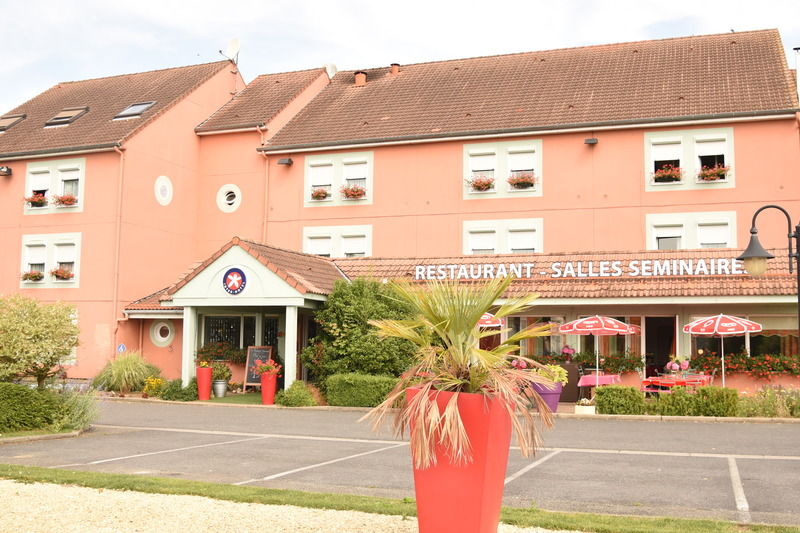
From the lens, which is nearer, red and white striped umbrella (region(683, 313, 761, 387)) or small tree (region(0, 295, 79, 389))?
small tree (region(0, 295, 79, 389))

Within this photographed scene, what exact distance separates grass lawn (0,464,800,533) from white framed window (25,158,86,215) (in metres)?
21.7

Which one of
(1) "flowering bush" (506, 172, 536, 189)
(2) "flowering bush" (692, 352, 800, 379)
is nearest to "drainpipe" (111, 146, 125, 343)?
(1) "flowering bush" (506, 172, 536, 189)

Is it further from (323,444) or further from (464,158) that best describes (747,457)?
(464,158)

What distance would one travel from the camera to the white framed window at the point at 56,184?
30453mm

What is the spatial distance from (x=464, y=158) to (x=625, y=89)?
20.0ft

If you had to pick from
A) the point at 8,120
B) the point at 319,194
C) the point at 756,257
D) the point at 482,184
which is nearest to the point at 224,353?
the point at 319,194

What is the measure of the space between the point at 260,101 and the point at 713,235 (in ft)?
60.2

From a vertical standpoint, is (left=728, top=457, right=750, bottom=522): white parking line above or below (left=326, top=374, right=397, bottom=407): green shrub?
below

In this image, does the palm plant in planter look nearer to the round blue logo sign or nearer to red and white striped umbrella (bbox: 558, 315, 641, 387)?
red and white striped umbrella (bbox: 558, 315, 641, 387)

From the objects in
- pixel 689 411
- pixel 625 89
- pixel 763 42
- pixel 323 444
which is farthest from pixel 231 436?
pixel 763 42

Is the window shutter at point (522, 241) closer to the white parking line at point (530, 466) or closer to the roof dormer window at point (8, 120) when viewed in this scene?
the white parking line at point (530, 466)

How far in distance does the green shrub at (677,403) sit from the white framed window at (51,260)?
823 inches

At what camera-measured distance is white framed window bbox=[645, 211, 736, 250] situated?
25998 mm

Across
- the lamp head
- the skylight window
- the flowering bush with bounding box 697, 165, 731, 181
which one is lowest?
the lamp head
